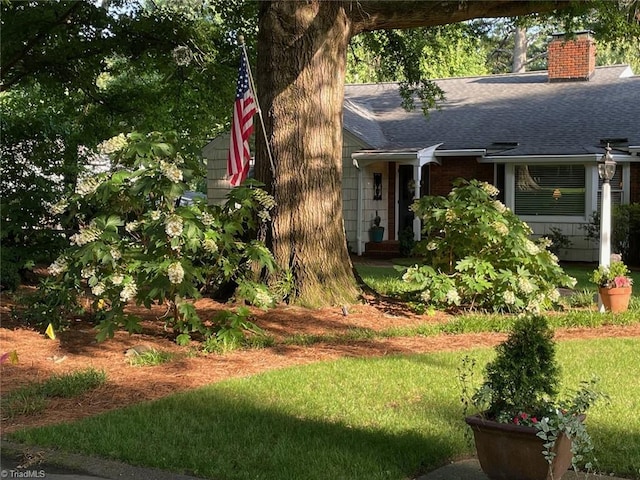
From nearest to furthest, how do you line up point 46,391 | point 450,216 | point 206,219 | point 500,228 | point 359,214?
point 46,391 → point 206,219 → point 500,228 → point 450,216 → point 359,214

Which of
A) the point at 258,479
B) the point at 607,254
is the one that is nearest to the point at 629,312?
the point at 607,254

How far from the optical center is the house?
63.8 feet

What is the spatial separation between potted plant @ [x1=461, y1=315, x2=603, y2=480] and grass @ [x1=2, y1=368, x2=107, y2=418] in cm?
357

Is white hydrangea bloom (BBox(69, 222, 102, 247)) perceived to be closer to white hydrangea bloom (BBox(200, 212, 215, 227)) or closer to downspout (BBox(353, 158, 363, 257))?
white hydrangea bloom (BBox(200, 212, 215, 227))

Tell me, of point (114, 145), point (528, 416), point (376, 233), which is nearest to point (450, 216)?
point (114, 145)

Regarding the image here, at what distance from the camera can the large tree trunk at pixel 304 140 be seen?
10.8 m

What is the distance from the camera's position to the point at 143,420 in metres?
5.96

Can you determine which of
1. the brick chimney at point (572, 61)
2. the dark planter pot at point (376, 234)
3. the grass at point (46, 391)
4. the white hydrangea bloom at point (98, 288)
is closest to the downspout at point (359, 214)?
the dark planter pot at point (376, 234)

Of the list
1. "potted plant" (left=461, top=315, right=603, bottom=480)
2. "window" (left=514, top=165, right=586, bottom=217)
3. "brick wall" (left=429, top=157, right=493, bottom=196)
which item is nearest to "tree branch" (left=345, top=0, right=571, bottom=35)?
"potted plant" (left=461, top=315, right=603, bottom=480)

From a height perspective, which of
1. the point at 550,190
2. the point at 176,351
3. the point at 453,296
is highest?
the point at 550,190

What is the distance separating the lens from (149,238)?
28.3ft

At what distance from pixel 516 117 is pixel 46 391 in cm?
1755

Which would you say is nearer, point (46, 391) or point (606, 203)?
point (46, 391)

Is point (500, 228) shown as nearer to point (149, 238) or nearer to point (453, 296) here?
point (453, 296)
